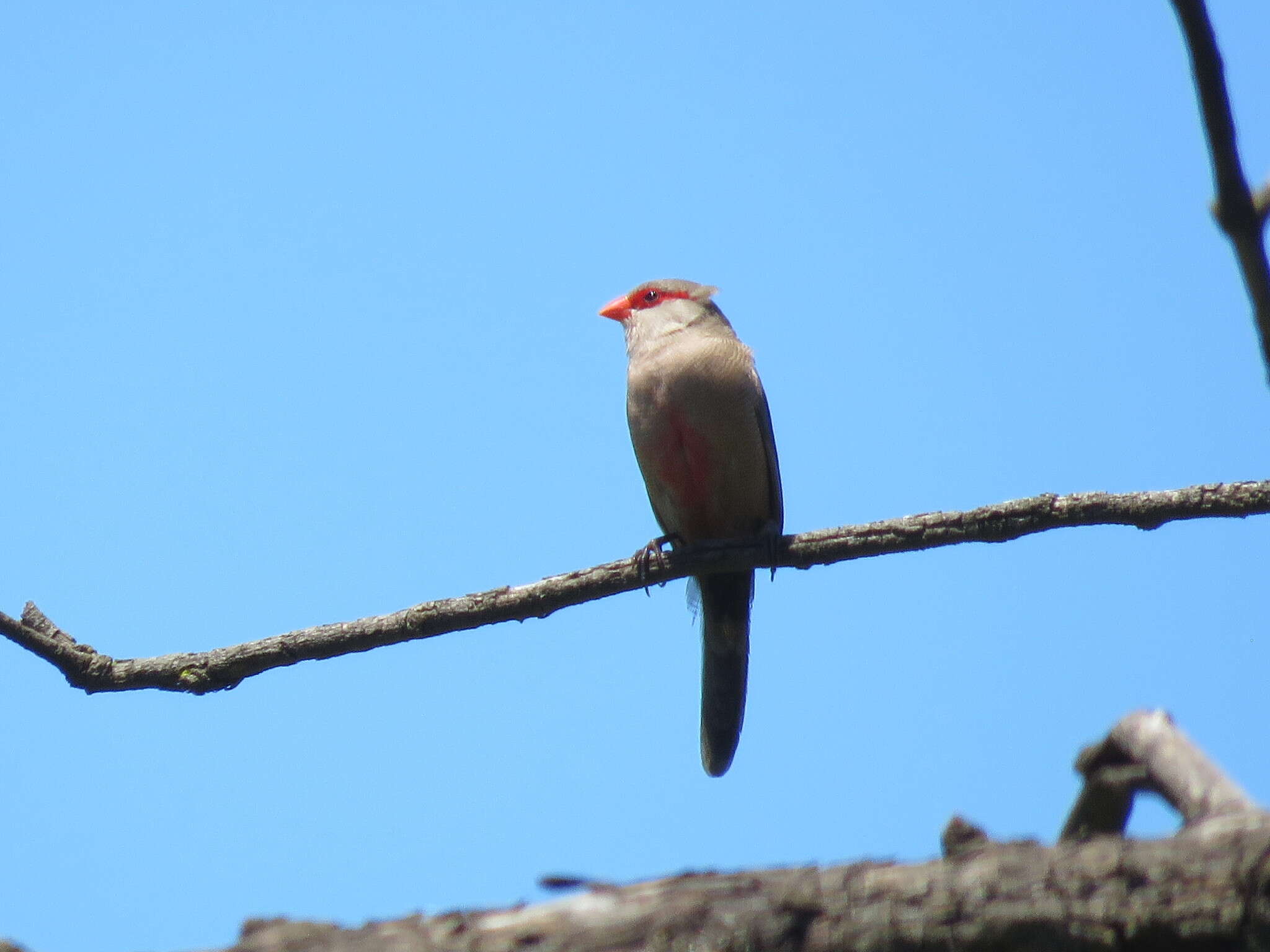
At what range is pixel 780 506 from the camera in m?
6.19

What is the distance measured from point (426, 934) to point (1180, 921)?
52.3 inches

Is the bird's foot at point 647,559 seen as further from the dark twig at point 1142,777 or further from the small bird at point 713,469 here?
the dark twig at point 1142,777

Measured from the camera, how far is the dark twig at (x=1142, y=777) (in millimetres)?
2391

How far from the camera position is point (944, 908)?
83.5 inches

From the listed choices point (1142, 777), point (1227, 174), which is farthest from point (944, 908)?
point (1227, 174)

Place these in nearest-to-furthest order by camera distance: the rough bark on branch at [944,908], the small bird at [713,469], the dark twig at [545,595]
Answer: the rough bark on branch at [944,908]
the dark twig at [545,595]
the small bird at [713,469]

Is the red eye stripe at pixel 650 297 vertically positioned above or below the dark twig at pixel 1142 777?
above

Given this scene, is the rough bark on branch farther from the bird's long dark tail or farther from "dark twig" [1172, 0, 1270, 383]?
the bird's long dark tail

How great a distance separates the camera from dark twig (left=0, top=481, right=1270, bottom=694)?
384 cm

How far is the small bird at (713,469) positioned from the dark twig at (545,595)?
140cm

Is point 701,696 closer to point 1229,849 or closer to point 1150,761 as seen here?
point 1150,761

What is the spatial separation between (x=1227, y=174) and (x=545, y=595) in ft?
10.1

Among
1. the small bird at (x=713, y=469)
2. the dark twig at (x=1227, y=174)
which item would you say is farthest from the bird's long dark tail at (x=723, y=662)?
the dark twig at (x=1227, y=174)

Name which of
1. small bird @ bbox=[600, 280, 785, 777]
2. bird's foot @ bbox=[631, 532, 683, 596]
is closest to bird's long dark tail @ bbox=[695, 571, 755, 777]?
small bird @ bbox=[600, 280, 785, 777]
